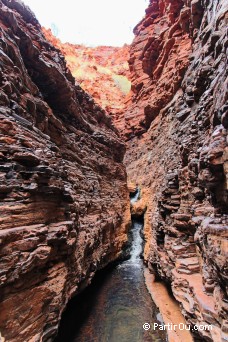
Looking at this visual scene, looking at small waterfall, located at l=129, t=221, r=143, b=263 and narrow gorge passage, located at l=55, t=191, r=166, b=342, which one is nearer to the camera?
narrow gorge passage, located at l=55, t=191, r=166, b=342

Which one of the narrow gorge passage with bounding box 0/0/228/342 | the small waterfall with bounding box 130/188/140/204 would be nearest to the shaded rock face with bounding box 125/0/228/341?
the narrow gorge passage with bounding box 0/0/228/342

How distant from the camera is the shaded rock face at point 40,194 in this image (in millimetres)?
6243

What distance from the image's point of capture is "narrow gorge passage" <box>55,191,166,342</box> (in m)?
10.5

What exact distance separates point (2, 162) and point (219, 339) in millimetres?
7846

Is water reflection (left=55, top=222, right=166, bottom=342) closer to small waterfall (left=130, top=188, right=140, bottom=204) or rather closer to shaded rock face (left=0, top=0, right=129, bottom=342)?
shaded rock face (left=0, top=0, right=129, bottom=342)

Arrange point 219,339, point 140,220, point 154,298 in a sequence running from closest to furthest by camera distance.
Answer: point 219,339, point 154,298, point 140,220

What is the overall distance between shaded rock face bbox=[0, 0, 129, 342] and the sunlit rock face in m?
28.6

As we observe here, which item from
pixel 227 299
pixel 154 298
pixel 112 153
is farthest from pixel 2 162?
pixel 112 153

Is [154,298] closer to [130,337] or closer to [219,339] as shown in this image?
[130,337]

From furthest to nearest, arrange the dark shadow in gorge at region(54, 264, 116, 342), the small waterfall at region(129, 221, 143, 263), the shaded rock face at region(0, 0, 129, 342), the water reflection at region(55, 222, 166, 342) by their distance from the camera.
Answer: the small waterfall at region(129, 221, 143, 263) < the dark shadow in gorge at region(54, 264, 116, 342) < the water reflection at region(55, 222, 166, 342) < the shaded rock face at region(0, 0, 129, 342)

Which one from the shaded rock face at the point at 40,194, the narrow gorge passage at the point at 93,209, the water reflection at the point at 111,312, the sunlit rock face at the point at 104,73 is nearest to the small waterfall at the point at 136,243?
the narrow gorge passage at the point at 93,209

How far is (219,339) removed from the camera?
236 inches

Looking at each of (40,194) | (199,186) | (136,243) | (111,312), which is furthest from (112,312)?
(136,243)

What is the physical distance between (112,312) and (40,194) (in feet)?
29.1
